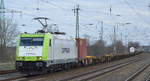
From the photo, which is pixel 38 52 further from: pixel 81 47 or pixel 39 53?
pixel 81 47

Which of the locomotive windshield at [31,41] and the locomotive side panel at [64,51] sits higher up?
the locomotive windshield at [31,41]

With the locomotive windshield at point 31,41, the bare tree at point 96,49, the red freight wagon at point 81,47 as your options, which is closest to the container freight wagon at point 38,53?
the locomotive windshield at point 31,41

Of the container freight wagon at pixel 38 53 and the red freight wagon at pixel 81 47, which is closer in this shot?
the container freight wagon at pixel 38 53

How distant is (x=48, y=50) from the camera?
2205 centimetres

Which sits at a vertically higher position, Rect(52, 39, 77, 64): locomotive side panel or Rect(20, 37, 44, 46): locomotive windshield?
Rect(20, 37, 44, 46): locomotive windshield

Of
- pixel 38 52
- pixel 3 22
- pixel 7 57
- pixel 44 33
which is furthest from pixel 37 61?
pixel 3 22

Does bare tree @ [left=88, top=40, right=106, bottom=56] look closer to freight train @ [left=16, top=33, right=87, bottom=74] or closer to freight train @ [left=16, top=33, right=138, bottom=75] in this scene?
freight train @ [left=16, top=33, right=138, bottom=75]

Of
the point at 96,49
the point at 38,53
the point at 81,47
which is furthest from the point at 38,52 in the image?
the point at 96,49

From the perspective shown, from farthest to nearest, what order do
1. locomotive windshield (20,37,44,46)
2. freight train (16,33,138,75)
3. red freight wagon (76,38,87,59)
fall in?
red freight wagon (76,38,87,59), locomotive windshield (20,37,44,46), freight train (16,33,138,75)

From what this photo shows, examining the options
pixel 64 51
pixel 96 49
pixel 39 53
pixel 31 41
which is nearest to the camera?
pixel 39 53

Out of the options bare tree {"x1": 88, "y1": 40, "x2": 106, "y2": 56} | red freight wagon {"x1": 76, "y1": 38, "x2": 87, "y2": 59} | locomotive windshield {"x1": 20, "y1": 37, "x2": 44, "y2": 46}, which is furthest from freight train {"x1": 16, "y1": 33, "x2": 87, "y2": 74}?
bare tree {"x1": 88, "y1": 40, "x2": 106, "y2": 56}

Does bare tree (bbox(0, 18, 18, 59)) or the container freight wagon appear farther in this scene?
bare tree (bbox(0, 18, 18, 59))

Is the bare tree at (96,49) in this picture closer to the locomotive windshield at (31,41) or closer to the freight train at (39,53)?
the freight train at (39,53)

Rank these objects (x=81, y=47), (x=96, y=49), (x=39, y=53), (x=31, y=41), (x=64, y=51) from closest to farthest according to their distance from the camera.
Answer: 1. (x=39, y=53)
2. (x=31, y=41)
3. (x=64, y=51)
4. (x=81, y=47)
5. (x=96, y=49)
